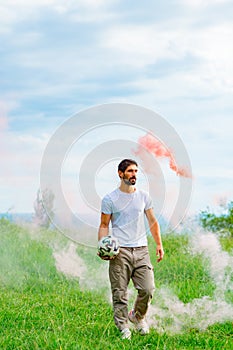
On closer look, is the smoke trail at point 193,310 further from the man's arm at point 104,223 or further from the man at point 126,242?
the man's arm at point 104,223

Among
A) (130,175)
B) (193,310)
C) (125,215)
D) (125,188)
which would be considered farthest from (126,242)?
(193,310)

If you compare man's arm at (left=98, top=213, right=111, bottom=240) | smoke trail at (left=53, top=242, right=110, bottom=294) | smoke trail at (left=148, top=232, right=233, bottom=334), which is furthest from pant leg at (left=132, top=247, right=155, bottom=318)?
smoke trail at (left=53, top=242, right=110, bottom=294)

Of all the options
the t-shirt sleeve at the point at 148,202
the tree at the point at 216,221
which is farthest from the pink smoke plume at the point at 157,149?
the tree at the point at 216,221

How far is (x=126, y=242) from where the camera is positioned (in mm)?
4945

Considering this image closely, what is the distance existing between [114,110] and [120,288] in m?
1.55

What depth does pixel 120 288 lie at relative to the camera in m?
4.90

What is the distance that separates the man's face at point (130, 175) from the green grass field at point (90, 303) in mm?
1247

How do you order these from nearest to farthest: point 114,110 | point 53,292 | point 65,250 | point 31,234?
1. point 114,110
2. point 53,292
3. point 65,250
4. point 31,234

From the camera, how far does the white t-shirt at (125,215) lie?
195 inches

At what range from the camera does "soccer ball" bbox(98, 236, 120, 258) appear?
4.72 m

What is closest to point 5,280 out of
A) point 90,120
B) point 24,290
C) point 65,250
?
point 24,290

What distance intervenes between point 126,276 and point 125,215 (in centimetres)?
49

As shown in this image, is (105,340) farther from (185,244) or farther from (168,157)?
(185,244)

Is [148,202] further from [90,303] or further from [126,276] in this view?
[90,303]
